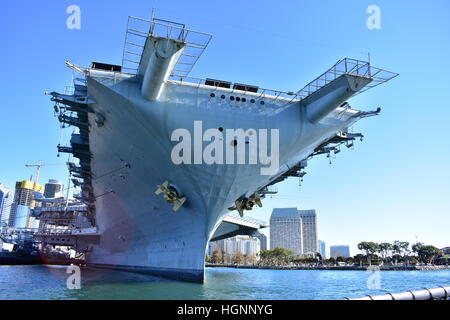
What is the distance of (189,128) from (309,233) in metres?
157

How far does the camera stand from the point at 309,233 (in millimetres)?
159125

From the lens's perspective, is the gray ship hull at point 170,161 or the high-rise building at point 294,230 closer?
the gray ship hull at point 170,161

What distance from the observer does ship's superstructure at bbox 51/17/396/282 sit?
11.6 metres

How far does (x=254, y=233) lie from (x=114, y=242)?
1667 centimetres

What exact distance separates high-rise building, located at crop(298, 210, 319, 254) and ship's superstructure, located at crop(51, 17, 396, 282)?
150774 mm

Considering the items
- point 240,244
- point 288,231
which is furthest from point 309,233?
point 240,244

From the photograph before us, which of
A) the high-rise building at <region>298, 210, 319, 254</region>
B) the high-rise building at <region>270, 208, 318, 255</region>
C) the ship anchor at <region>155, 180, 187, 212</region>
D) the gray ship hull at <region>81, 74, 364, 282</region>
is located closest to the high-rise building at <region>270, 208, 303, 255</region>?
the high-rise building at <region>270, 208, 318, 255</region>

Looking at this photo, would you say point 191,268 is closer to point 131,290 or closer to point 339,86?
point 131,290

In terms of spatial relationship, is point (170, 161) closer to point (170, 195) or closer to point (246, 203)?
point (170, 195)

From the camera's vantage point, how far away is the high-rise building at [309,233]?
516 feet

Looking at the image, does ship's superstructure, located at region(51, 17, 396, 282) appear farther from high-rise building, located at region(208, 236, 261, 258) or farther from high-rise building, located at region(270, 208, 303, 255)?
high-rise building, located at region(208, 236, 261, 258)

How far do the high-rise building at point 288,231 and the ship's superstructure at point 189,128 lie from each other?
466 feet

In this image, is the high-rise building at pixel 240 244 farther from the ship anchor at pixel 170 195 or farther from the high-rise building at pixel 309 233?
the ship anchor at pixel 170 195

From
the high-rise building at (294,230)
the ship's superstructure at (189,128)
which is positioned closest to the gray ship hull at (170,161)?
the ship's superstructure at (189,128)
